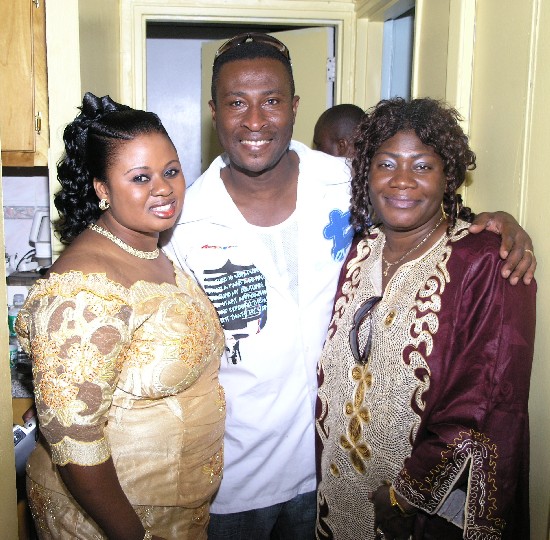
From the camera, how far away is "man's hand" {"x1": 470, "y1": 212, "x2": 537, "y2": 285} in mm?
1438

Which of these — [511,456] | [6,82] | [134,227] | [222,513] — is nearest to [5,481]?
[134,227]

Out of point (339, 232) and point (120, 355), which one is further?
point (339, 232)

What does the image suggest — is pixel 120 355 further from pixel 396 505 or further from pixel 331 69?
pixel 331 69

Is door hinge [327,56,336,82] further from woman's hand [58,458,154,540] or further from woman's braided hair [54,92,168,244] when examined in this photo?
woman's hand [58,458,154,540]

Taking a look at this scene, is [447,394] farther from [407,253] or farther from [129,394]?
[129,394]

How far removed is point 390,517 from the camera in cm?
160

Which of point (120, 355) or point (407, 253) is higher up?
point (407, 253)

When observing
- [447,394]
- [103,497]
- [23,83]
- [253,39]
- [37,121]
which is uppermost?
[253,39]

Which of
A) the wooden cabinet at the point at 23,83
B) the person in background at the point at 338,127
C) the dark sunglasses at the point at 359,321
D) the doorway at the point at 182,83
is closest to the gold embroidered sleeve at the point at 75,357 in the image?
the dark sunglasses at the point at 359,321

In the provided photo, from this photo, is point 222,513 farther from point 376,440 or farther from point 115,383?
point 115,383

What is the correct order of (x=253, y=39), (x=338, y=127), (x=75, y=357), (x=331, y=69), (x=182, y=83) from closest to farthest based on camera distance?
(x=75, y=357) → (x=253, y=39) → (x=338, y=127) → (x=331, y=69) → (x=182, y=83)

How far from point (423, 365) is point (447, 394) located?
0.29 ft

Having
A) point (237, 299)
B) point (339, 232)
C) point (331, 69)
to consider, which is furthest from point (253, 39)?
point (331, 69)

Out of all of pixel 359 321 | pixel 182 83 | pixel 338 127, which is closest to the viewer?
pixel 359 321
